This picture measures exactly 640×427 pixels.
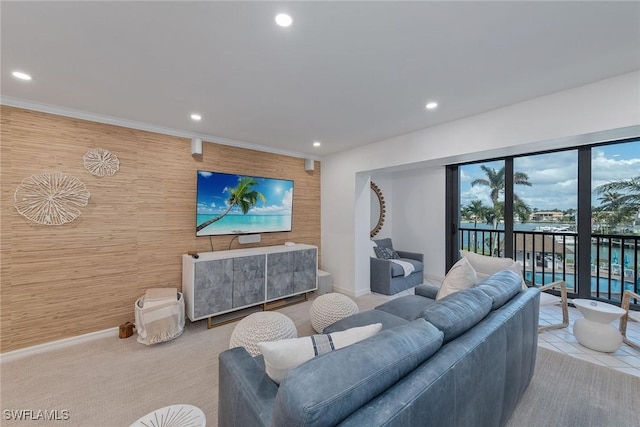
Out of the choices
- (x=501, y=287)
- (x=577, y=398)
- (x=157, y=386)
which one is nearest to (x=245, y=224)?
(x=157, y=386)

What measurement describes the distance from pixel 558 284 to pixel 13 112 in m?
5.76

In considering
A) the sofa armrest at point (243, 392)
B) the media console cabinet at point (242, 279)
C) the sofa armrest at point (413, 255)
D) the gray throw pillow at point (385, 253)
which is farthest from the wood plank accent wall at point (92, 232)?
the sofa armrest at point (413, 255)

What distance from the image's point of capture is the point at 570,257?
3746 millimetres

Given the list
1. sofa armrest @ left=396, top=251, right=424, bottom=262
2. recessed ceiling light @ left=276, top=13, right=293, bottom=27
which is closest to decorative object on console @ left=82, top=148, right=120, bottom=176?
recessed ceiling light @ left=276, top=13, right=293, bottom=27

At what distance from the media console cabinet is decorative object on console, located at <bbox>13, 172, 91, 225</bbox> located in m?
1.20

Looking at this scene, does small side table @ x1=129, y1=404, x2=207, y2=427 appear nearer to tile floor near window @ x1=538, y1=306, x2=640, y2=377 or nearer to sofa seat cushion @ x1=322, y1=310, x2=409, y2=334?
sofa seat cushion @ x1=322, y1=310, x2=409, y2=334

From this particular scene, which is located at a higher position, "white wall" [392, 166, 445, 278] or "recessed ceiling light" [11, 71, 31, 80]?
"recessed ceiling light" [11, 71, 31, 80]

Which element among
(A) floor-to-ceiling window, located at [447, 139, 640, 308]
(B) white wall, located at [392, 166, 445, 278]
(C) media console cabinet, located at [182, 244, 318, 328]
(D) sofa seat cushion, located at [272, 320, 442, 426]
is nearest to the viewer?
(D) sofa seat cushion, located at [272, 320, 442, 426]

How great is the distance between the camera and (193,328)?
2.99 meters

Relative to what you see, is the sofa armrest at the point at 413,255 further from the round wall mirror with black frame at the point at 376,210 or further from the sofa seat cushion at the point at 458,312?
the sofa seat cushion at the point at 458,312

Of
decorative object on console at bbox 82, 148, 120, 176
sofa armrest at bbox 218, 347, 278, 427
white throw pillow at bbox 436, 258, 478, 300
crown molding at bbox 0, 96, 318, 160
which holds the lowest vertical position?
sofa armrest at bbox 218, 347, 278, 427

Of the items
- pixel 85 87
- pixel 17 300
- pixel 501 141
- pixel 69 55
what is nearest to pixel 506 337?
pixel 501 141

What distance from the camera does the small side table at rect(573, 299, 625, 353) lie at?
2.32m
